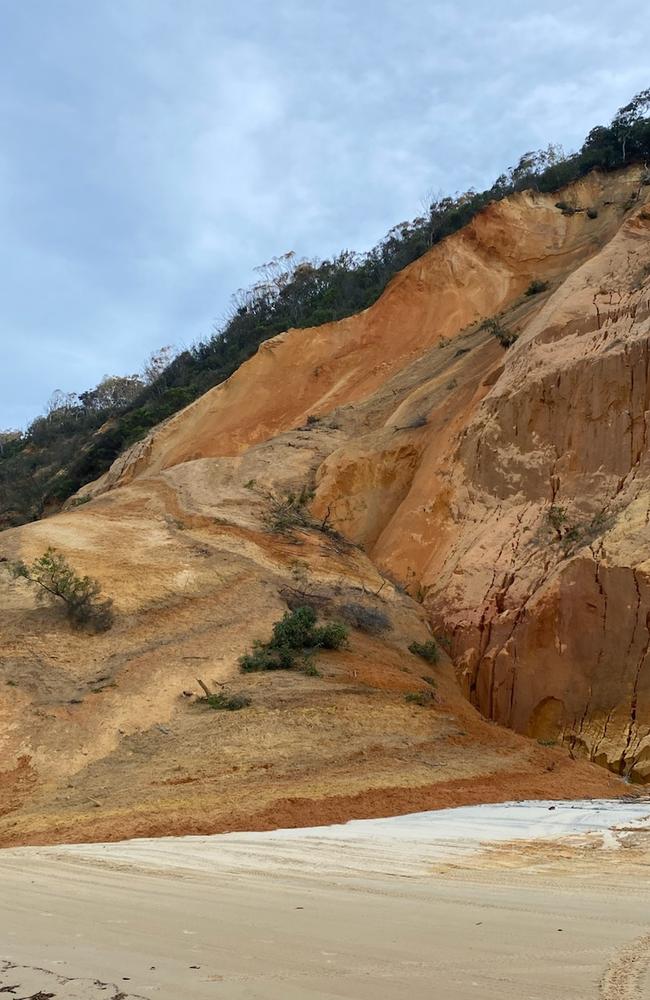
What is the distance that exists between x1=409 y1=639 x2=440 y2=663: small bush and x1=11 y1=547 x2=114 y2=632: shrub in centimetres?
576

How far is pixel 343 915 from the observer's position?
16.5 feet

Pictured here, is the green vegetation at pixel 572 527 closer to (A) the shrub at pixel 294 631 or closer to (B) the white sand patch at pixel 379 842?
(A) the shrub at pixel 294 631

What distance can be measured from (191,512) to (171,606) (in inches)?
188

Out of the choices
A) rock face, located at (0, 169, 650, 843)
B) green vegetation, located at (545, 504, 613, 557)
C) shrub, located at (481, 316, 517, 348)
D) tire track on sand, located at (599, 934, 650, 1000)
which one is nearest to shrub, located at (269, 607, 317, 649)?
rock face, located at (0, 169, 650, 843)

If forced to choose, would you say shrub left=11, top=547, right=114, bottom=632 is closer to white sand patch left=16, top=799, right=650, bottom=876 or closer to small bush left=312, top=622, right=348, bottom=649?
small bush left=312, top=622, right=348, bottom=649

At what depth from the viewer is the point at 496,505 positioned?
62.1 ft

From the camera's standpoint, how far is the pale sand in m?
3.62

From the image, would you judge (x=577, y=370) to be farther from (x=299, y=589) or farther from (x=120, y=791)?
(x=120, y=791)

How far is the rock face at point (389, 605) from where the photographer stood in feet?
38.7

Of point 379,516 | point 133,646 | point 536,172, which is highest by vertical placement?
point 536,172

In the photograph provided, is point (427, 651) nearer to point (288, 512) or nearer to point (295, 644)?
point (295, 644)

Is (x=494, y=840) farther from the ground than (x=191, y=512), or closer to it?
closer to it

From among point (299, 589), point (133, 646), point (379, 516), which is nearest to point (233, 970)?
point (133, 646)

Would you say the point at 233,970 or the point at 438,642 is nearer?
the point at 233,970
